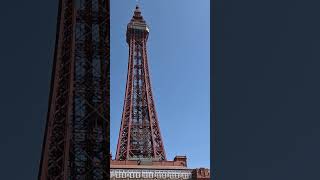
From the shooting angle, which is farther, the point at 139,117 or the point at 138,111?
the point at 138,111

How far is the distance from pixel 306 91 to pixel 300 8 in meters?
0.25

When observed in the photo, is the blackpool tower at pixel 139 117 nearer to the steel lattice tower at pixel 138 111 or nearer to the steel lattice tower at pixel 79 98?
the steel lattice tower at pixel 138 111

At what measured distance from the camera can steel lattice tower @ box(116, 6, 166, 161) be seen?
51.6 metres

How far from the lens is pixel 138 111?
55062mm

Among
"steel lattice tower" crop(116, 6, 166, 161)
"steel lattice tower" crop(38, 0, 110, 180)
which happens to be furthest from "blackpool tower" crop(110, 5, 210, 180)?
"steel lattice tower" crop(38, 0, 110, 180)

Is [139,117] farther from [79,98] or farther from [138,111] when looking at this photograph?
[79,98]

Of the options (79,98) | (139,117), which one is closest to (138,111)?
(139,117)

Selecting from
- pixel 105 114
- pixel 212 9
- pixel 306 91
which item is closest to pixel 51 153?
pixel 105 114

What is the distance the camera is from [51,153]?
10.6m

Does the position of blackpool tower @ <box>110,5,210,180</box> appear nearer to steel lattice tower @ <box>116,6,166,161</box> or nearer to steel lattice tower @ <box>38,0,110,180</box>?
steel lattice tower @ <box>116,6,166,161</box>

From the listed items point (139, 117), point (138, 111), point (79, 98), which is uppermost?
point (138, 111)

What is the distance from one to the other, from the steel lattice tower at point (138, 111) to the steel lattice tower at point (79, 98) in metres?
37.4

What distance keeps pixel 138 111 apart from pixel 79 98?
143 feet

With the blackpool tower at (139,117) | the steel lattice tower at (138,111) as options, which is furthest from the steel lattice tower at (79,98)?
the steel lattice tower at (138,111)
